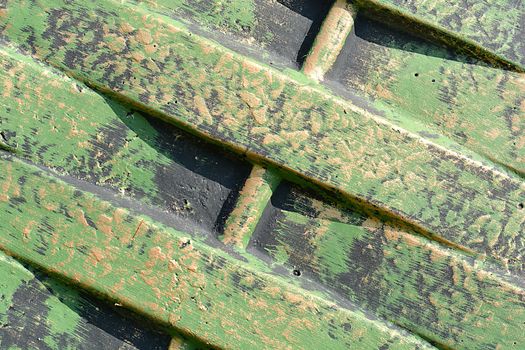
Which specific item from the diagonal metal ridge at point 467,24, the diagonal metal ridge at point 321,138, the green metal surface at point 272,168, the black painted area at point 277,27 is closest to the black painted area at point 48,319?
the green metal surface at point 272,168

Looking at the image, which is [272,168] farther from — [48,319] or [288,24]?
[48,319]

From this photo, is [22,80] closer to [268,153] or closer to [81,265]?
[81,265]

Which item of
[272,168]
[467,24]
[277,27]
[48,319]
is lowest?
[48,319]

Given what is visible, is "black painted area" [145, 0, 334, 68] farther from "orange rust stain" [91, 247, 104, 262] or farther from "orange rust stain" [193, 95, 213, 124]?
"orange rust stain" [91, 247, 104, 262]

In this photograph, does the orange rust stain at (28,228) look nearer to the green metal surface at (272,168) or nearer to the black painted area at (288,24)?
the green metal surface at (272,168)

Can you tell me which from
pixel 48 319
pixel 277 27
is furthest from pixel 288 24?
pixel 48 319
